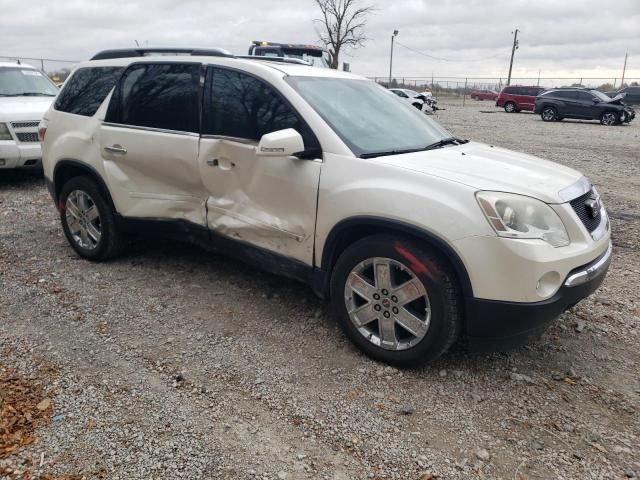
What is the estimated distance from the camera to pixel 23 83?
8.79m

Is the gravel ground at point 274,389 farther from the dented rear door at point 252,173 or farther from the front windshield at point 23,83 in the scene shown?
the front windshield at point 23,83

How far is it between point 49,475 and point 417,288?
6.59ft

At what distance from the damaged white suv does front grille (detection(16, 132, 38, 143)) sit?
3.31 m

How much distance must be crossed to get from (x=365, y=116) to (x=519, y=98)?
30.4 m

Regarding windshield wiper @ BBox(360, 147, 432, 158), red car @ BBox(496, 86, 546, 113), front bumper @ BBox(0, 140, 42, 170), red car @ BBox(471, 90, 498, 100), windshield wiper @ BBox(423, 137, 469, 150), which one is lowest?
front bumper @ BBox(0, 140, 42, 170)

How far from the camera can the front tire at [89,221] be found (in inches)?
181

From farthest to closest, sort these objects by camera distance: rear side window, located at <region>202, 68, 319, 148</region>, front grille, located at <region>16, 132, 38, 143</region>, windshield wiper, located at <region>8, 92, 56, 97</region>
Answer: windshield wiper, located at <region>8, 92, 56, 97</region> < front grille, located at <region>16, 132, 38, 143</region> < rear side window, located at <region>202, 68, 319, 148</region>

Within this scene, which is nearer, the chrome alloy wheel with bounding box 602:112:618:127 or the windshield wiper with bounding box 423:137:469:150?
the windshield wiper with bounding box 423:137:469:150

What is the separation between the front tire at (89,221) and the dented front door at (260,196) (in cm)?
118

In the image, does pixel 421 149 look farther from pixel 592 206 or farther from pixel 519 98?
pixel 519 98

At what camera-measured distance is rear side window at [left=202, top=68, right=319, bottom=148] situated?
3.51 metres

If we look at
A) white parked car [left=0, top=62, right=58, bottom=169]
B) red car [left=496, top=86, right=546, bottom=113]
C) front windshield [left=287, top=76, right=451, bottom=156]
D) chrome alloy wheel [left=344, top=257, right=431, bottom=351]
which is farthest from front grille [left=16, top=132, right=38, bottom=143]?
red car [left=496, top=86, right=546, bottom=113]

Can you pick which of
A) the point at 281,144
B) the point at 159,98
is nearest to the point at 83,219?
the point at 159,98

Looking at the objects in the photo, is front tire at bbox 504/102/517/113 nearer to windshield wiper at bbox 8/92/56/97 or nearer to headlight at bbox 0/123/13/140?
windshield wiper at bbox 8/92/56/97
